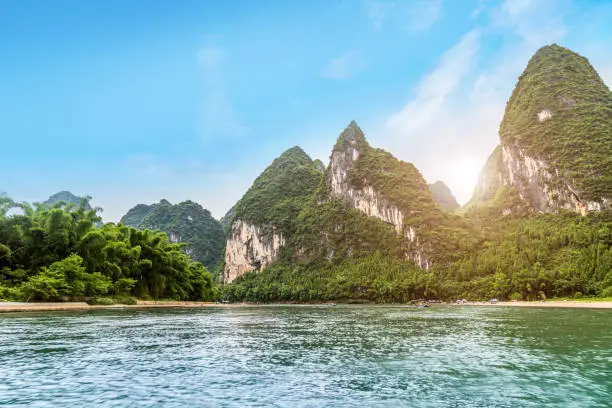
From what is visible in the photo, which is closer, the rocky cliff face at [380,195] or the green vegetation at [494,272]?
the green vegetation at [494,272]

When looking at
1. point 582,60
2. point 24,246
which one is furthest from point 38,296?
point 582,60

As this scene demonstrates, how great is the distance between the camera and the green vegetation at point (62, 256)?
3969 centimetres

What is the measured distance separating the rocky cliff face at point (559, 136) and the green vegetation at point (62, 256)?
12620 cm

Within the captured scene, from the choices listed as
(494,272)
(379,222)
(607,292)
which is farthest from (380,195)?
(607,292)

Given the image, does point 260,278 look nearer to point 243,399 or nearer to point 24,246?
point 24,246

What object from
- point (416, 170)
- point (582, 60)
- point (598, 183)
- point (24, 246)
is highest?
point (582, 60)

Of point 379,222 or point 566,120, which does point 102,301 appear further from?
point 566,120

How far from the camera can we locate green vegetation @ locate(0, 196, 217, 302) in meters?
39.7

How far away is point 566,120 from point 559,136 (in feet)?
28.1

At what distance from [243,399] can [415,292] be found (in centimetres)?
11986

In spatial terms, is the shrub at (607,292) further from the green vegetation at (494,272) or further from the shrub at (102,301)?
the shrub at (102,301)

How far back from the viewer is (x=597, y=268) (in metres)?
85.4

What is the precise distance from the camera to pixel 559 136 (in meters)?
140

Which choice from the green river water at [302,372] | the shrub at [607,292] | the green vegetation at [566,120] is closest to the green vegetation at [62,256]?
the green river water at [302,372]
